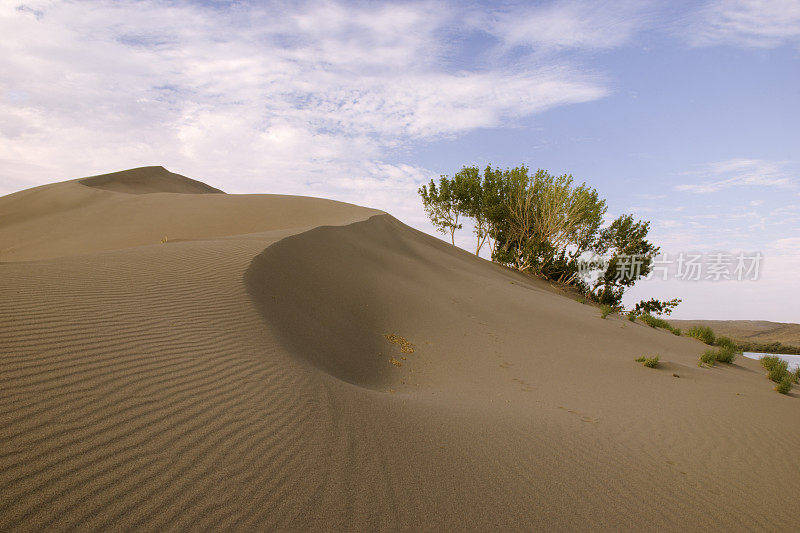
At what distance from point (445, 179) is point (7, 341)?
31850mm

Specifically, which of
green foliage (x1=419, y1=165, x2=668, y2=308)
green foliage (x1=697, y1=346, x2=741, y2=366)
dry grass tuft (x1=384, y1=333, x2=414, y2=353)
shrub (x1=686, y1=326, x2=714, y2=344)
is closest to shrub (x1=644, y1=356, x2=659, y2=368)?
green foliage (x1=697, y1=346, x2=741, y2=366)

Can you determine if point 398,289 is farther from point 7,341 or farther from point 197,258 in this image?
point 7,341

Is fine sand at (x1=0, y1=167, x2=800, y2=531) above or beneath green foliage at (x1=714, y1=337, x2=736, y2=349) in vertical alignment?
beneath

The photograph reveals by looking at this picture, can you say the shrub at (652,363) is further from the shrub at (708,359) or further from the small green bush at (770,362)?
the small green bush at (770,362)

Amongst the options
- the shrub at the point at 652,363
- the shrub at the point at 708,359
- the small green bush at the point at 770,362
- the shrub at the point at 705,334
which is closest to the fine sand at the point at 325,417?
the shrub at the point at 652,363

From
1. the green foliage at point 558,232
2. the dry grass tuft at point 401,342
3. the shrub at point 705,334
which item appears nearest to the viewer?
the dry grass tuft at point 401,342

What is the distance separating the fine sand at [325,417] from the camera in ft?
9.25

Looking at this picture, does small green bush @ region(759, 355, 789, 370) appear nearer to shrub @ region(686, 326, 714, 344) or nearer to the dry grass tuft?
shrub @ region(686, 326, 714, 344)

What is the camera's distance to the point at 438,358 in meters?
7.97

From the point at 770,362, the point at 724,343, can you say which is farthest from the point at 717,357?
the point at 724,343

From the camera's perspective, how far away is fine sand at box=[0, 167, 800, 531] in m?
2.82

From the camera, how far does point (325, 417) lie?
409cm

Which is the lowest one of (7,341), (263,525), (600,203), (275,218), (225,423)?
(263,525)

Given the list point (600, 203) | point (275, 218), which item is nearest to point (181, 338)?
point (275, 218)
